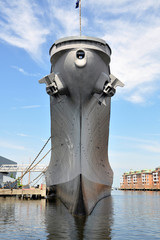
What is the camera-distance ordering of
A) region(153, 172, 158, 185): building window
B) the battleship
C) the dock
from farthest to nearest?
region(153, 172, 158, 185): building window < the dock < the battleship

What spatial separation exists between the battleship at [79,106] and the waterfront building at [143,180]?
82.1 meters

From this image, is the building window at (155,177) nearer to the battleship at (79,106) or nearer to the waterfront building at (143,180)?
the waterfront building at (143,180)

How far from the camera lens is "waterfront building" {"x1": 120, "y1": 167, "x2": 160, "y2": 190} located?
90169mm

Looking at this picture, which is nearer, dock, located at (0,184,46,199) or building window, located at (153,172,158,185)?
dock, located at (0,184,46,199)

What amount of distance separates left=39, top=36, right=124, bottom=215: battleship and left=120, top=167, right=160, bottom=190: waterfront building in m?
82.1

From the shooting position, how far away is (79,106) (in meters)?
13.7

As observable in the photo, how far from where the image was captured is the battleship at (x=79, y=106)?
12805 mm

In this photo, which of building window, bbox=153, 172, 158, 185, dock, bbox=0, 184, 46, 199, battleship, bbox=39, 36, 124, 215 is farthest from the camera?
building window, bbox=153, 172, 158, 185

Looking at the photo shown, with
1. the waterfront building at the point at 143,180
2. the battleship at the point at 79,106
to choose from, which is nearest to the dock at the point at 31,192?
the battleship at the point at 79,106

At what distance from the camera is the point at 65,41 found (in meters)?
13.3

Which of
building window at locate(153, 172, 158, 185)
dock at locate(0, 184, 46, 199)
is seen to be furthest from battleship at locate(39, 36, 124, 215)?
building window at locate(153, 172, 158, 185)

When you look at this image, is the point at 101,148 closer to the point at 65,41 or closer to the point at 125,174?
the point at 65,41

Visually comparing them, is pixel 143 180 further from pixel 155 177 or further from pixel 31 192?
pixel 31 192

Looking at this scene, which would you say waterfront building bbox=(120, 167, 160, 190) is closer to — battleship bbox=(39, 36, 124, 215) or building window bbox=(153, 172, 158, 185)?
building window bbox=(153, 172, 158, 185)
